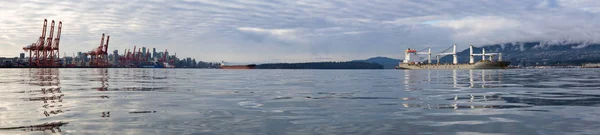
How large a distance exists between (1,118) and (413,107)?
44.9 ft

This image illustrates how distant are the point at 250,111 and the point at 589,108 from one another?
39.2 ft

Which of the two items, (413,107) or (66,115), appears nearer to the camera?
(66,115)

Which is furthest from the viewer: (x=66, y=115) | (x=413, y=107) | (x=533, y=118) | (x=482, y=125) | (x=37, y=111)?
(x=413, y=107)

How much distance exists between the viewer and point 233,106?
63.2 ft

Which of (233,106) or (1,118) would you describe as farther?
(233,106)

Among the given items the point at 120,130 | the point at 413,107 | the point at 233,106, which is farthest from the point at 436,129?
the point at 233,106

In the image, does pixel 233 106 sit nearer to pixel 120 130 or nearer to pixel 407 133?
pixel 120 130

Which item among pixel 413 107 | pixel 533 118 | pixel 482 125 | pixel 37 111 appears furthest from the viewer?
pixel 413 107

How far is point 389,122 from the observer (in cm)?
1366

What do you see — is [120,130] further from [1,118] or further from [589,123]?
[589,123]

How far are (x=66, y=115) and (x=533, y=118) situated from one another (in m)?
14.3

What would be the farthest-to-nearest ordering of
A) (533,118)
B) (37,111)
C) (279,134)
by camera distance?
(37,111) → (533,118) → (279,134)

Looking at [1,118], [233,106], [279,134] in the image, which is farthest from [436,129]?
[1,118]

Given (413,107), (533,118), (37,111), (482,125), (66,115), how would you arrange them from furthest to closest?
(413,107) < (37,111) < (66,115) < (533,118) < (482,125)
